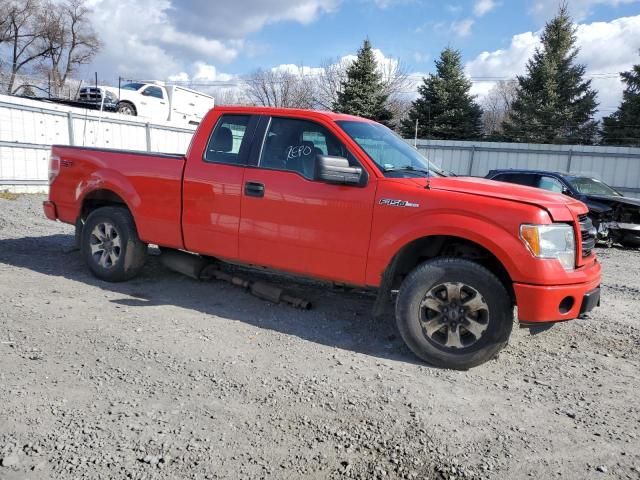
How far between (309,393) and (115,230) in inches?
136

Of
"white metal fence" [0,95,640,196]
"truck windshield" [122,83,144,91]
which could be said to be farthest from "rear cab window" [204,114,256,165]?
"truck windshield" [122,83,144,91]

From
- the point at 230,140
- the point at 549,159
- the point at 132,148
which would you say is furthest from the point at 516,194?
the point at 549,159

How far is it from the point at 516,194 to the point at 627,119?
29792mm

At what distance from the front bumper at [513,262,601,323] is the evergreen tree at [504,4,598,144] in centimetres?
2914

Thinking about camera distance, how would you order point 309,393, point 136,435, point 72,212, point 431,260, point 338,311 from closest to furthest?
point 136,435 < point 309,393 < point 431,260 < point 338,311 < point 72,212

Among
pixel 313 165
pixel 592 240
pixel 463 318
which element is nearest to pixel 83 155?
pixel 313 165

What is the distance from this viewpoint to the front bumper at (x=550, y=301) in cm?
377

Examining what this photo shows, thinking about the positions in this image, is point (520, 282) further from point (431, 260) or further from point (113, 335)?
point (113, 335)

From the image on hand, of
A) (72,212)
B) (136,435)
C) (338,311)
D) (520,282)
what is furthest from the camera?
(72,212)

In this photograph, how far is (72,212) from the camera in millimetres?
6270

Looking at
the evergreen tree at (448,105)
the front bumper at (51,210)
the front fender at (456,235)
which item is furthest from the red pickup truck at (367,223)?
the evergreen tree at (448,105)

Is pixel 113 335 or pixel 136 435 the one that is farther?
pixel 113 335

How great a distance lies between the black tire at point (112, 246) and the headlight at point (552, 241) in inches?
162

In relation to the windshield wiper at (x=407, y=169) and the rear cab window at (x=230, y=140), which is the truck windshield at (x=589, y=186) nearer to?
the windshield wiper at (x=407, y=169)
